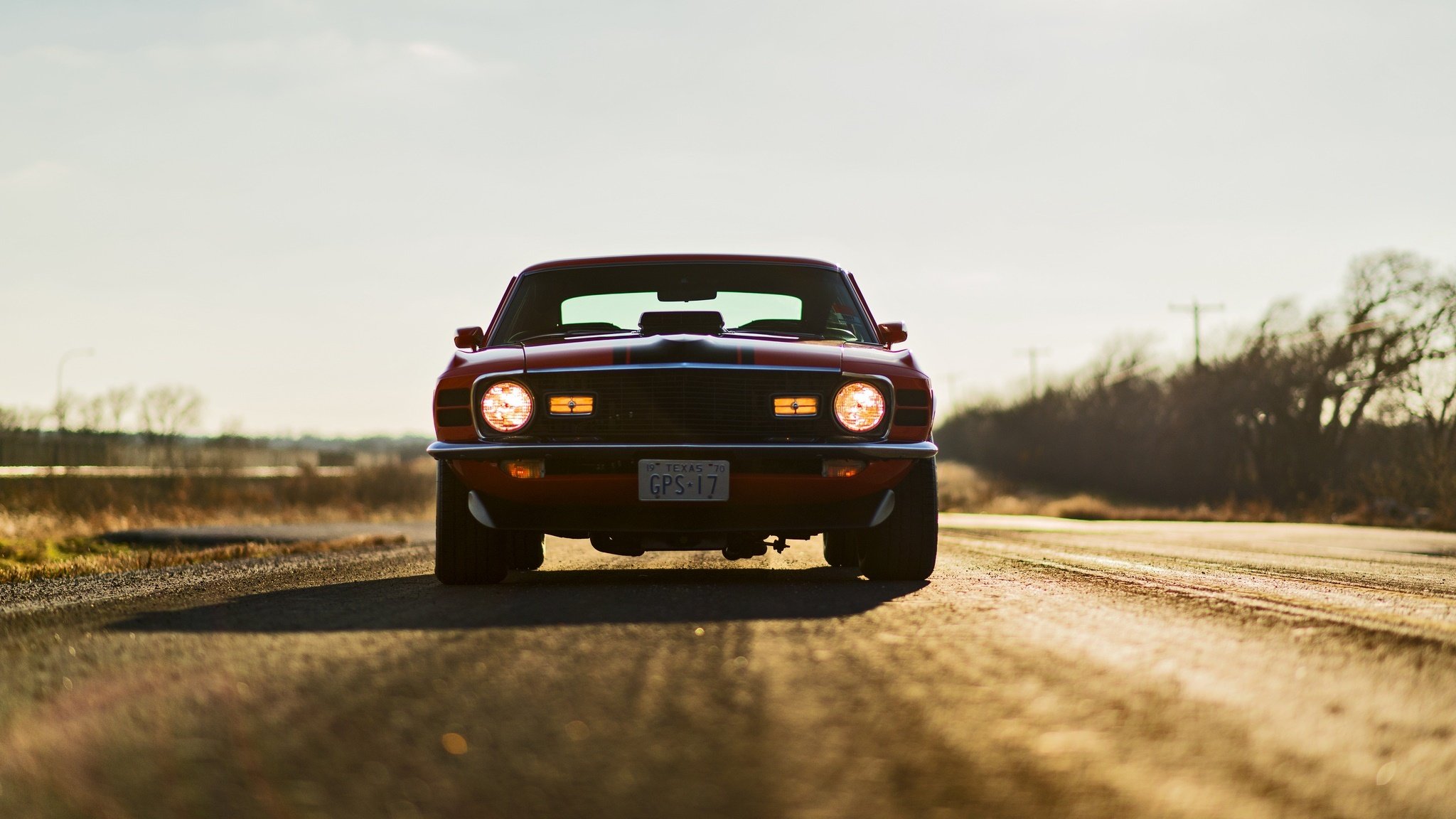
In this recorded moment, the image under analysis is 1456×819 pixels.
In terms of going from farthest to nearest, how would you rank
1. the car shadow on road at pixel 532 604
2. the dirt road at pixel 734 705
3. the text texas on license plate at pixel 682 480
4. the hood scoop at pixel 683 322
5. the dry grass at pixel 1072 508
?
the dry grass at pixel 1072 508 → the hood scoop at pixel 683 322 → the text texas on license plate at pixel 682 480 → the car shadow on road at pixel 532 604 → the dirt road at pixel 734 705

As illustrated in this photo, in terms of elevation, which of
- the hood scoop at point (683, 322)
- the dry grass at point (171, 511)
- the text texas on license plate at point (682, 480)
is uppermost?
the hood scoop at point (683, 322)

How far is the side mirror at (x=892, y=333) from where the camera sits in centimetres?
654

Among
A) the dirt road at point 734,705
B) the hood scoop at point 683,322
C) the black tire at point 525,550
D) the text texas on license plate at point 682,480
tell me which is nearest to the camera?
the dirt road at point 734,705

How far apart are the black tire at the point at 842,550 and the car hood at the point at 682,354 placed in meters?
1.40

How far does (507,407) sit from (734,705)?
315 cm

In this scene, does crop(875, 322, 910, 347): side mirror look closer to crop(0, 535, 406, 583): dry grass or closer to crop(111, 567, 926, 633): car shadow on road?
crop(111, 567, 926, 633): car shadow on road

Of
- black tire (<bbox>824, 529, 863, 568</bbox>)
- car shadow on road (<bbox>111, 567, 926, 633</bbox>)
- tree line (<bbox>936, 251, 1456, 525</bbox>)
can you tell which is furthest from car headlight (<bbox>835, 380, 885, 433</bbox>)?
tree line (<bbox>936, 251, 1456, 525</bbox>)

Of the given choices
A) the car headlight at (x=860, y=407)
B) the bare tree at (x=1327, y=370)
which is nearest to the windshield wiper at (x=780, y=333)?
the car headlight at (x=860, y=407)

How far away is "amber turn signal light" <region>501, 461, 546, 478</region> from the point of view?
5410 mm

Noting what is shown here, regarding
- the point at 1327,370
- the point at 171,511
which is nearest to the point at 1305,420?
the point at 1327,370

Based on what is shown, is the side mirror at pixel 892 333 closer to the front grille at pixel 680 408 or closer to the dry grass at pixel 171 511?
the front grille at pixel 680 408

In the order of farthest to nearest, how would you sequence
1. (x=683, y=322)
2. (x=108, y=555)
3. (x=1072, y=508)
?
(x=1072, y=508)
(x=108, y=555)
(x=683, y=322)

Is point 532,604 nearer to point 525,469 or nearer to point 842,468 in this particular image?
point 525,469

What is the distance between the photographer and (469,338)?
6.44 metres
